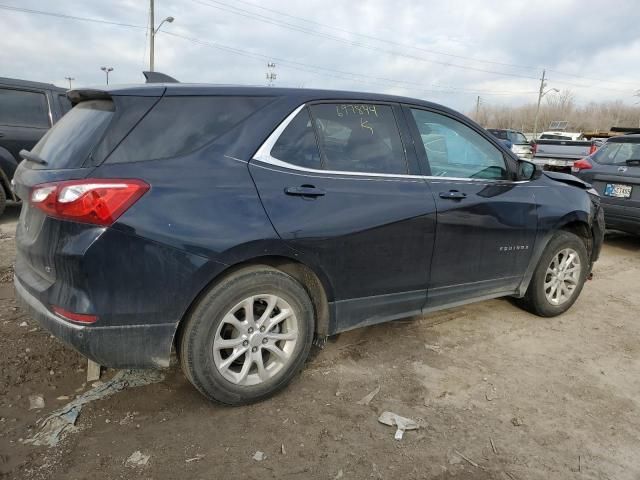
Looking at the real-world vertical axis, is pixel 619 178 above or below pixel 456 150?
below

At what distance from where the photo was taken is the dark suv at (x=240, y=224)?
2264 mm

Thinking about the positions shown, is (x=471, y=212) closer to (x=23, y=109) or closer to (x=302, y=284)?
(x=302, y=284)

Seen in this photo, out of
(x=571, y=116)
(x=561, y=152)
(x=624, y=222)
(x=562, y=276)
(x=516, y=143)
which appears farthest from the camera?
(x=571, y=116)

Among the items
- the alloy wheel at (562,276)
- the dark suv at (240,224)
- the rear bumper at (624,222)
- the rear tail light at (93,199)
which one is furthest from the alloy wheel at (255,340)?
the rear bumper at (624,222)

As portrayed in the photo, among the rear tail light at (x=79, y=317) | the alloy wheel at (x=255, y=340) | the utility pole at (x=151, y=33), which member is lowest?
the alloy wheel at (x=255, y=340)

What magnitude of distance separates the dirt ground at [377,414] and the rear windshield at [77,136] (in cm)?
137

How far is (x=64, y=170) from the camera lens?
91.5 inches

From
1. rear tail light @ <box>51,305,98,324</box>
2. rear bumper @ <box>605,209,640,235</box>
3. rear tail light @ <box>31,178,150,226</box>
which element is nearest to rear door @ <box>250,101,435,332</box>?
rear tail light @ <box>31,178,150,226</box>

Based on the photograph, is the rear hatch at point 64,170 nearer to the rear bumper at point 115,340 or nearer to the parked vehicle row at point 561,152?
the rear bumper at point 115,340

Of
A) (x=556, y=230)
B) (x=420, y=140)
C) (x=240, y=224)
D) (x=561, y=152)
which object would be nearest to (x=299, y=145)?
(x=240, y=224)

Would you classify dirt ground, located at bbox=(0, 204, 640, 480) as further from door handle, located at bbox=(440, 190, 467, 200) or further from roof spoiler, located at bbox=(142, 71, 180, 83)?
roof spoiler, located at bbox=(142, 71, 180, 83)

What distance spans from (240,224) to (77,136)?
95 cm

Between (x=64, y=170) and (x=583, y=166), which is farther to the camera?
(x=583, y=166)

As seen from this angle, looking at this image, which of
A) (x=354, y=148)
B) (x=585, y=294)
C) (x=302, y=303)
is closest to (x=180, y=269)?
(x=302, y=303)
